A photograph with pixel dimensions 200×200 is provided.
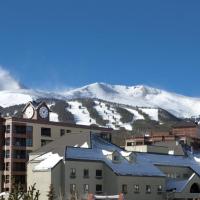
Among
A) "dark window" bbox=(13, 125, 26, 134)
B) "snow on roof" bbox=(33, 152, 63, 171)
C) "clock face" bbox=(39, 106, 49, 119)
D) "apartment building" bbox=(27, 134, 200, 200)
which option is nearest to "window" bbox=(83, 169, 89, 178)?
"apartment building" bbox=(27, 134, 200, 200)

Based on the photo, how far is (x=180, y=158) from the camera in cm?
9906

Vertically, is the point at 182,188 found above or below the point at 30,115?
below

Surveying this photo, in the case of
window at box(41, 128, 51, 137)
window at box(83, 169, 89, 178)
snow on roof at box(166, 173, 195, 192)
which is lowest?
snow on roof at box(166, 173, 195, 192)

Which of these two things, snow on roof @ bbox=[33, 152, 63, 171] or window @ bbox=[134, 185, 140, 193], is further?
window @ bbox=[134, 185, 140, 193]

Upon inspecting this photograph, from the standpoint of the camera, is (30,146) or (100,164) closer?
(100,164)

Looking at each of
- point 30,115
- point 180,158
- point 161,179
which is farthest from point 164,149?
point 30,115

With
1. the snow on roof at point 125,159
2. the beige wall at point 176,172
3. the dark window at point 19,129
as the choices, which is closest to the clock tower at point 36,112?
the dark window at point 19,129

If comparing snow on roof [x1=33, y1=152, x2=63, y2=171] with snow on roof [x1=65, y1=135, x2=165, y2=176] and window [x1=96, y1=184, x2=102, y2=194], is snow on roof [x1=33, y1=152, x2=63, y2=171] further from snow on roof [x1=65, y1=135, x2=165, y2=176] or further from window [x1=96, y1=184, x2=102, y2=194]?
window [x1=96, y1=184, x2=102, y2=194]

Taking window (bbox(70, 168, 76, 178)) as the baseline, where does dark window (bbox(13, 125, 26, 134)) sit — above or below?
above

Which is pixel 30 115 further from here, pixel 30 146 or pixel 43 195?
pixel 43 195

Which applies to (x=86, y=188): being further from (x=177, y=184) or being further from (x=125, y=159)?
(x=177, y=184)

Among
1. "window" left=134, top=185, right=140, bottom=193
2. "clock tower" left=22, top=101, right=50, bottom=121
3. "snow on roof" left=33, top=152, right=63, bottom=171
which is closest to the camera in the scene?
"snow on roof" left=33, top=152, right=63, bottom=171

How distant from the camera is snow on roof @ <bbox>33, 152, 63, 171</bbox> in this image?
7989 cm

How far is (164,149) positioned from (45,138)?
31.2 metres
